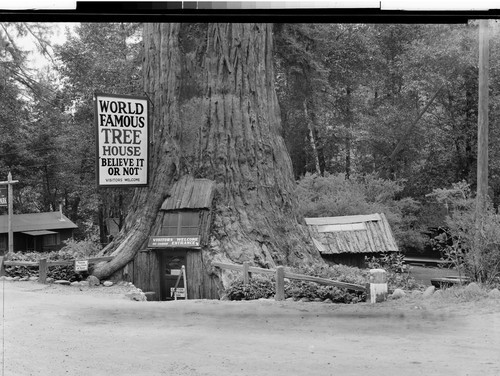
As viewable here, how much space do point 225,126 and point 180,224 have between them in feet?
3.01

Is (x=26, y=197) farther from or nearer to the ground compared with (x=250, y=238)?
farther from the ground

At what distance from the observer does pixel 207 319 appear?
459cm

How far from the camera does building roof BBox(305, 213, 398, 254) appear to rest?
5.26 metres

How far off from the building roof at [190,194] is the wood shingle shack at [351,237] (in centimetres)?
93

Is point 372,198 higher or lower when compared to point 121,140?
lower

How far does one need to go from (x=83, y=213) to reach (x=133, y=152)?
59 centimetres

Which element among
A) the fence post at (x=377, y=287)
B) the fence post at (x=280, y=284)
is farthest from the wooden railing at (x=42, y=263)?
the fence post at (x=377, y=287)

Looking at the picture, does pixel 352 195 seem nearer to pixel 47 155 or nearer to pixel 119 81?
pixel 119 81

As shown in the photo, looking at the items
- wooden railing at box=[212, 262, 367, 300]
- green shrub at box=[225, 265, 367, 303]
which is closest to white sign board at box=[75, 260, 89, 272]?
wooden railing at box=[212, 262, 367, 300]

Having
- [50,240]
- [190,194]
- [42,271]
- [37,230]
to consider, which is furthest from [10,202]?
[190,194]

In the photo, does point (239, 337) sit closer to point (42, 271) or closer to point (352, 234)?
point (42, 271)

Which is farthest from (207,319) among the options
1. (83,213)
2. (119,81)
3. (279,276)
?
(119,81)

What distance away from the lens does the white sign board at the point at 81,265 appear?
4.93 metres

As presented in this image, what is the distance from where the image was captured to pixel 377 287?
5004 mm
